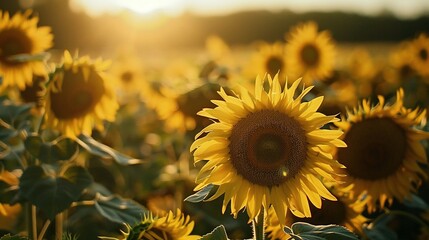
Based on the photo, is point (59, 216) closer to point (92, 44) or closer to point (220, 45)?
point (220, 45)

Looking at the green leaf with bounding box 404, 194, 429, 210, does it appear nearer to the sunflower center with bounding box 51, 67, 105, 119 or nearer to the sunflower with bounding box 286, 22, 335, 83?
the sunflower center with bounding box 51, 67, 105, 119

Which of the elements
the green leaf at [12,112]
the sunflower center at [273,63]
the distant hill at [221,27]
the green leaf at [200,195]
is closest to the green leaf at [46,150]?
the green leaf at [12,112]

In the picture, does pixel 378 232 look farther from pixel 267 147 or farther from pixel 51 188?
pixel 51 188

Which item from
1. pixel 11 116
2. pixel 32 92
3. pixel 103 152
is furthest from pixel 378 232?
pixel 32 92

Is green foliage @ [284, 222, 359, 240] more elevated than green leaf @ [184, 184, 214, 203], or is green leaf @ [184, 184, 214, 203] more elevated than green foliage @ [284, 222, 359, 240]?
green leaf @ [184, 184, 214, 203]

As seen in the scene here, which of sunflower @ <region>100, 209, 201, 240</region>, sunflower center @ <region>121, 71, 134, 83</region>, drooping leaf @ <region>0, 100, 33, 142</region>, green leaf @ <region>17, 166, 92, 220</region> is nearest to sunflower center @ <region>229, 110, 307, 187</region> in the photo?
sunflower @ <region>100, 209, 201, 240</region>

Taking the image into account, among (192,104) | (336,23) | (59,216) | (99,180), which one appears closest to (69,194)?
(59,216)
